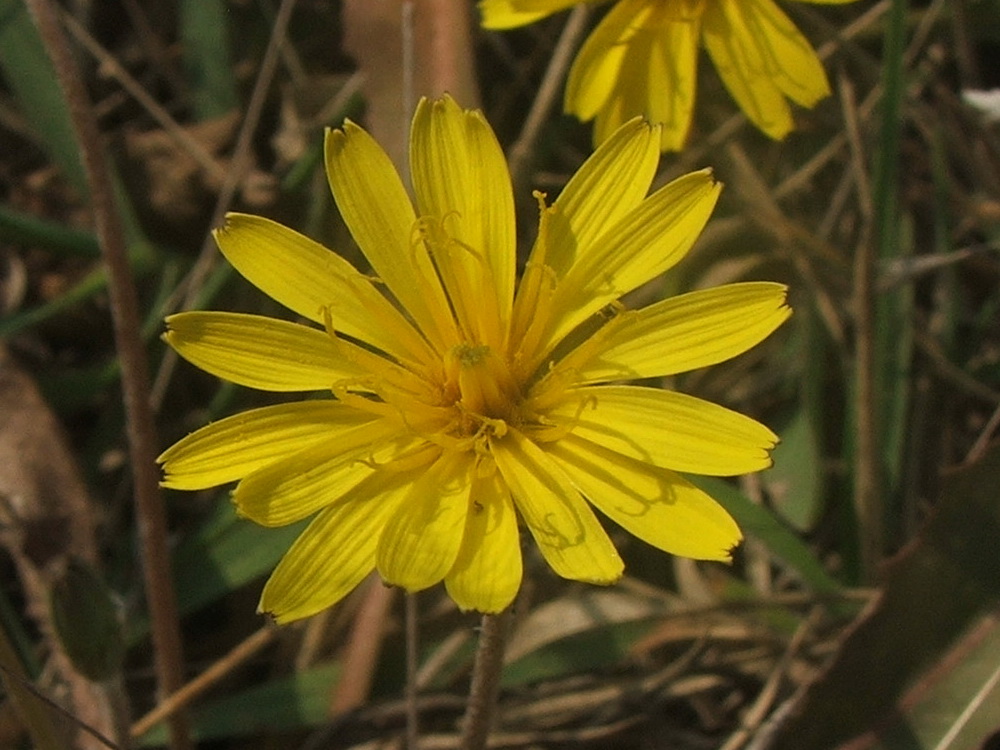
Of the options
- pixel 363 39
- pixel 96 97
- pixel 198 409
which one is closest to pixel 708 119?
pixel 363 39

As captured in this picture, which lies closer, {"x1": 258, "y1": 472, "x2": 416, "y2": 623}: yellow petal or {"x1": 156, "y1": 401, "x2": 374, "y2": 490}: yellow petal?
{"x1": 258, "y1": 472, "x2": 416, "y2": 623}: yellow petal

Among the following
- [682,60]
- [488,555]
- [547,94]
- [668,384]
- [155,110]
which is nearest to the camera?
[488,555]

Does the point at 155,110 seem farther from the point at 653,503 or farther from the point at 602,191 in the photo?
the point at 653,503

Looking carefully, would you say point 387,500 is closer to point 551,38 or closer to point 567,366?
point 567,366

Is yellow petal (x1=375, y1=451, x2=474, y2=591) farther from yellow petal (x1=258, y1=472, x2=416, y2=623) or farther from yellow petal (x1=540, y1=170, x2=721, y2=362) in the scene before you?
yellow petal (x1=540, y1=170, x2=721, y2=362)

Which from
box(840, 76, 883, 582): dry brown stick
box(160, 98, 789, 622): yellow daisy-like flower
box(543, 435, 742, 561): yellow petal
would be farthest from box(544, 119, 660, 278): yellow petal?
box(840, 76, 883, 582): dry brown stick

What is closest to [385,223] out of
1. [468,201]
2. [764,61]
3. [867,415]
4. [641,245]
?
[468,201]

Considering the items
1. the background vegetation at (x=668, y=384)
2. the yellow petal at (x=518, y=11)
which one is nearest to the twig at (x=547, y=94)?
the background vegetation at (x=668, y=384)

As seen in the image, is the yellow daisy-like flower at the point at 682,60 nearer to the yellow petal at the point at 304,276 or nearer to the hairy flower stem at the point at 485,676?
the yellow petal at the point at 304,276
